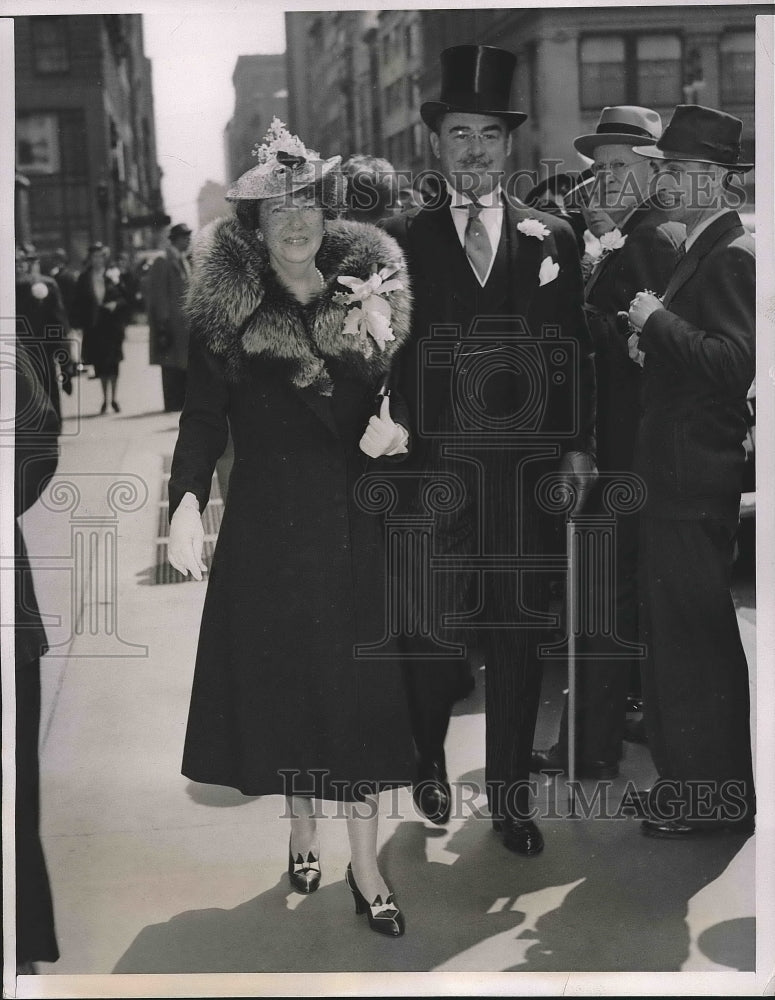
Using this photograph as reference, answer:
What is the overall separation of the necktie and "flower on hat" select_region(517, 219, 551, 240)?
95 mm

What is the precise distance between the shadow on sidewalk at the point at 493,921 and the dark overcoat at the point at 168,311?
1.43 m

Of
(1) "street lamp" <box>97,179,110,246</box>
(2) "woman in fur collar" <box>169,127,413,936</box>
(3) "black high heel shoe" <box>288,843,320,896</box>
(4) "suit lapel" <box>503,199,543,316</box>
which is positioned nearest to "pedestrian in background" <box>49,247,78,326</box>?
(1) "street lamp" <box>97,179,110,246</box>

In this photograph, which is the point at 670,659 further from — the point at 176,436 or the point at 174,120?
the point at 174,120

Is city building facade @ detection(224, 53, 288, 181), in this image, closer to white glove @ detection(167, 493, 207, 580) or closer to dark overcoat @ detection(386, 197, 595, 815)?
dark overcoat @ detection(386, 197, 595, 815)

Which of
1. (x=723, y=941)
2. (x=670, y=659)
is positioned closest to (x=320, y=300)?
(x=670, y=659)

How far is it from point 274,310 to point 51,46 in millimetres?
922

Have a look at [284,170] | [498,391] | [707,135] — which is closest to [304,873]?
[498,391]

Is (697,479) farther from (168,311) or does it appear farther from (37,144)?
(37,144)

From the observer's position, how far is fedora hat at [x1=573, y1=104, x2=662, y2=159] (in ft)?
12.0

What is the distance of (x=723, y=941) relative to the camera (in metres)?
3.72

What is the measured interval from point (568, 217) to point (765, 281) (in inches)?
21.1

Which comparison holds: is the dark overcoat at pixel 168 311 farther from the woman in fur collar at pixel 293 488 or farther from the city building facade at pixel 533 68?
the city building facade at pixel 533 68

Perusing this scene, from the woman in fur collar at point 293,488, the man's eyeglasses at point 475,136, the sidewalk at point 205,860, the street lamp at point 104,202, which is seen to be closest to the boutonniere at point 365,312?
the woman in fur collar at point 293,488

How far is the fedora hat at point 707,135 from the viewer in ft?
11.9
